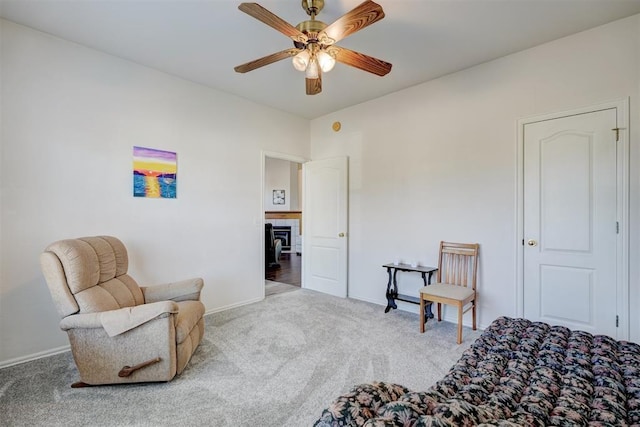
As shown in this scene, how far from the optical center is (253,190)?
4.30 meters

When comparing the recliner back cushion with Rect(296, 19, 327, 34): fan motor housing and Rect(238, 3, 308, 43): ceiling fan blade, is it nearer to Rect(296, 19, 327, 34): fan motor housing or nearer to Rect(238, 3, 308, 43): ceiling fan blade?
Rect(238, 3, 308, 43): ceiling fan blade

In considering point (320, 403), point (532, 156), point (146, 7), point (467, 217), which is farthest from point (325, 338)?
point (146, 7)

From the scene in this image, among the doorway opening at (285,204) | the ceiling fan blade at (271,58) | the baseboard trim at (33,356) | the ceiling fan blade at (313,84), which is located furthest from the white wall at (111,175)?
the doorway opening at (285,204)

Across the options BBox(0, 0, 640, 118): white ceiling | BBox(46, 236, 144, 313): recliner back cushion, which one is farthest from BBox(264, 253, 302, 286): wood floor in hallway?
BBox(0, 0, 640, 118): white ceiling

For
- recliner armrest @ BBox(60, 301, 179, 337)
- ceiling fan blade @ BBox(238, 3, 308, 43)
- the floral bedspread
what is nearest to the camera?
the floral bedspread

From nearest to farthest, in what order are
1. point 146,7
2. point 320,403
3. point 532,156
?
point 320,403
point 146,7
point 532,156

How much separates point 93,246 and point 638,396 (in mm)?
3374

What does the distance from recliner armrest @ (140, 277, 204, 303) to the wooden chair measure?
7.52 ft

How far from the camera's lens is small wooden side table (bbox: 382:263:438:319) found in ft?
11.6

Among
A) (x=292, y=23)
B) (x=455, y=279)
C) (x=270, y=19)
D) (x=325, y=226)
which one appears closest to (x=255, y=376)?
(x=455, y=279)

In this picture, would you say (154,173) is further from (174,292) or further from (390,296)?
(390,296)

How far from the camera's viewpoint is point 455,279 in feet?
11.2

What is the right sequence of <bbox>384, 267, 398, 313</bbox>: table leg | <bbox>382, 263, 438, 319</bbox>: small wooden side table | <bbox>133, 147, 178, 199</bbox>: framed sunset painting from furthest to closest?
<bbox>384, 267, 398, 313</bbox>: table leg → <bbox>382, 263, 438, 319</bbox>: small wooden side table → <bbox>133, 147, 178, 199</bbox>: framed sunset painting

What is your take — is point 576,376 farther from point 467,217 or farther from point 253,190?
point 253,190
